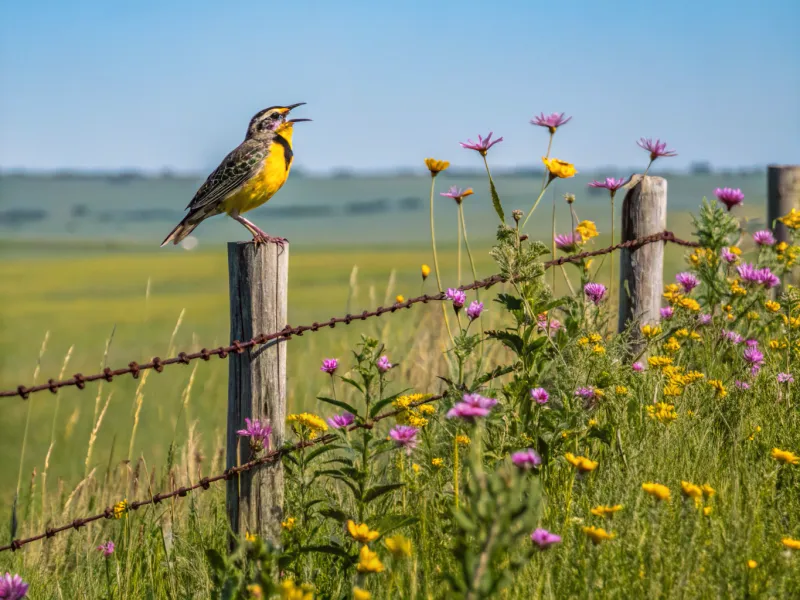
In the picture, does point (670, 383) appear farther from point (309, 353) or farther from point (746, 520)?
point (309, 353)

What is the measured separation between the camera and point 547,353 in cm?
382

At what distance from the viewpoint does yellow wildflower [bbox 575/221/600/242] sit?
466 cm

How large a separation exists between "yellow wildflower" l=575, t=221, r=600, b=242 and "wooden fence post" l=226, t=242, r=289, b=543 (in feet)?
6.27

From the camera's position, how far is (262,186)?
5.55 metres

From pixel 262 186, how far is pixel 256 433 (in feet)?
8.48

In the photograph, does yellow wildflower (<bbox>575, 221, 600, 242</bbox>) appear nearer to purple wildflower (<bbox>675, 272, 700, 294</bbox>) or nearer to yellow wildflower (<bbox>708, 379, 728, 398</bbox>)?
purple wildflower (<bbox>675, 272, 700, 294</bbox>)

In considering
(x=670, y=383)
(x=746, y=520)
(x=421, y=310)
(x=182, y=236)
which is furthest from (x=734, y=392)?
(x=421, y=310)

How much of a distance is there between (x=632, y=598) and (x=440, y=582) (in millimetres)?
669

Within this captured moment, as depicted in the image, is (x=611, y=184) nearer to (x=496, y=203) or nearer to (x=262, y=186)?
(x=496, y=203)

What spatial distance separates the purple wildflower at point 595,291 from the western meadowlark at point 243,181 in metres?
2.19

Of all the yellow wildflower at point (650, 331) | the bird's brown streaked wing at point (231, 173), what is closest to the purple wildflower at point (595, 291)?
the yellow wildflower at point (650, 331)

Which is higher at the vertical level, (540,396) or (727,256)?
(727,256)

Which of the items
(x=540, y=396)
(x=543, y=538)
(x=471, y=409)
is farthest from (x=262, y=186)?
(x=543, y=538)

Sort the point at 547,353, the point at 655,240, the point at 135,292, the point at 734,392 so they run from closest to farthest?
the point at 547,353, the point at 734,392, the point at 655,240, the point at 135,292
